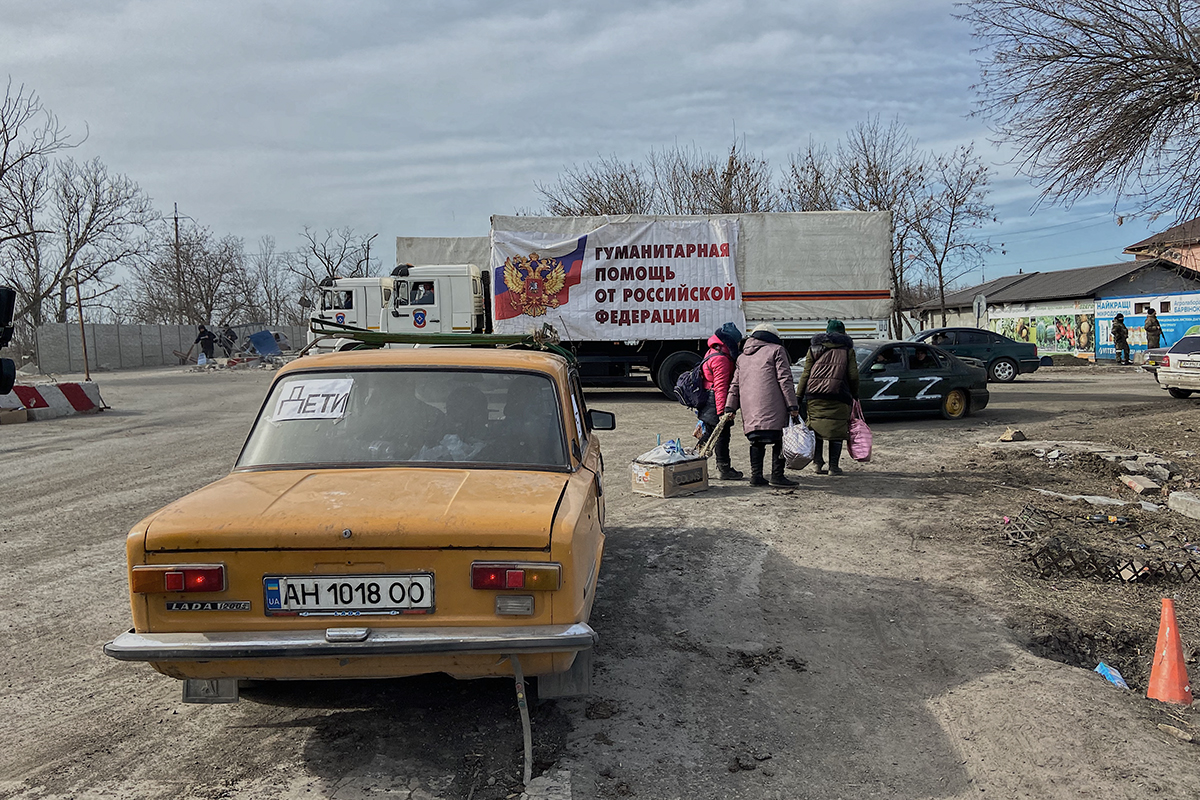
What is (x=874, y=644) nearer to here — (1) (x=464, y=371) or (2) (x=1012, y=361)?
(1) (x=464, y=371)

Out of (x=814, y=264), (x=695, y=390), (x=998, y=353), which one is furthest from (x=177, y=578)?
(x=998, y=353)

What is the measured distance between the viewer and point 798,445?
8.45 meters

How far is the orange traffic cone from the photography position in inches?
144

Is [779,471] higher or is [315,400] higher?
[315,400]

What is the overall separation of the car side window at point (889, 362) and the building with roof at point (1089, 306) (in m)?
14.9

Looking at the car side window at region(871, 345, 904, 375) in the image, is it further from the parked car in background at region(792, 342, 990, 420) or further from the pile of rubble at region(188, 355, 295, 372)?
the pile of rubble at region(188, 355, 295, 372)

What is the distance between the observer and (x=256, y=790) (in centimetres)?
295

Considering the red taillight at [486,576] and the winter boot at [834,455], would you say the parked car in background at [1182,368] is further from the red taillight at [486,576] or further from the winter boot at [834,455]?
the red taillight at [486,576]

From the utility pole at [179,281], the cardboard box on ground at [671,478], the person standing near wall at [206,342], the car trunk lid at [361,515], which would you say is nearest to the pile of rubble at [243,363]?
the person standing near wall at [206,342]

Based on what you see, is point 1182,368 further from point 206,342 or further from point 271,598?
point 206,342

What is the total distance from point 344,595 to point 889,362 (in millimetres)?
12150

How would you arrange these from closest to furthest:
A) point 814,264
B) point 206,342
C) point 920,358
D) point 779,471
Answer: point 779,471 < point 920,358 < point 814,264 < point 206,342

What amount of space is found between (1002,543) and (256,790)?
220 inches

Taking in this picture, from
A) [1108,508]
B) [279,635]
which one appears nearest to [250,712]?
[279,635]
